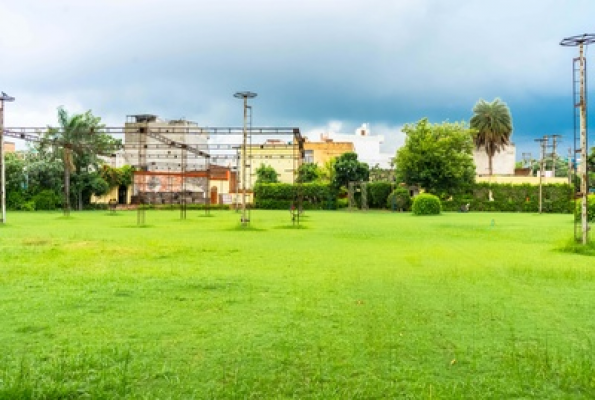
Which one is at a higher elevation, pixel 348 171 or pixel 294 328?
pixel 348 171

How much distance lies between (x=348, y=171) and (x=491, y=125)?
22.8m

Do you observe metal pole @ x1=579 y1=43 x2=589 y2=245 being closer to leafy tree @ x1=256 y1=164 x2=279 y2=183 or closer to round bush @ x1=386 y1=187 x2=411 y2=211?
round bush @ x1=386 y1=187 x2=411 y2=211

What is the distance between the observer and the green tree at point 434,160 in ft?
145

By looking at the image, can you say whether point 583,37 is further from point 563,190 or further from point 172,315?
point 563,190

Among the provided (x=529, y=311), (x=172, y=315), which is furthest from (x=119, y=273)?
(x=529, y=311)

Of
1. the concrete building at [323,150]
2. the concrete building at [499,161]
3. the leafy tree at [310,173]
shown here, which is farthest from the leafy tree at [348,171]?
the concrete building at [499,161]

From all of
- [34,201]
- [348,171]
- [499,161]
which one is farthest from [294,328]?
[499,161]

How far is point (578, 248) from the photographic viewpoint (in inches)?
520

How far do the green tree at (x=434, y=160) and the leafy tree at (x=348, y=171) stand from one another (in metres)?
3.41

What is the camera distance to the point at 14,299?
6707 millimetres

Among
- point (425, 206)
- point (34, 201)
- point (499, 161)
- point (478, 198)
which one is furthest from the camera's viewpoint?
point (499, 161)

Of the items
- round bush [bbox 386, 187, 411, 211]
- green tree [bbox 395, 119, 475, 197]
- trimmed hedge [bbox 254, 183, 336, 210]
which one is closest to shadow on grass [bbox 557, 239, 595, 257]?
round bush [bbox 386, 187, 411, 211]

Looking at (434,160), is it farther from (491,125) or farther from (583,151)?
(583,151)

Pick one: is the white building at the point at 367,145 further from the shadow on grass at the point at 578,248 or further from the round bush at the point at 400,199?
the shadow on grass at the point at 578,248
